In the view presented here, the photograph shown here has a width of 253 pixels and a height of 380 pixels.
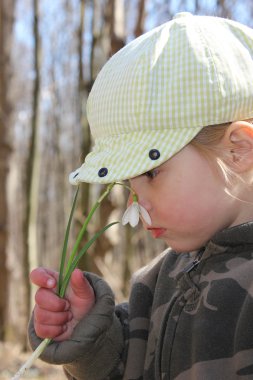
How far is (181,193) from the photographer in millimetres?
1285

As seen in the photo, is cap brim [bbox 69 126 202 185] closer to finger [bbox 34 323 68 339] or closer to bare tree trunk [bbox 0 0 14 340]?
finger [bbox 34 323 68 339]

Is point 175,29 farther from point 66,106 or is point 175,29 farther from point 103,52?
point 66,106

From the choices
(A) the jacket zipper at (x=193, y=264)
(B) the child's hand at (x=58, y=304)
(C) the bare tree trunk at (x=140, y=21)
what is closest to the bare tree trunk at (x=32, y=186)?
(C) the bare tree trunk at (x=140, y=21)

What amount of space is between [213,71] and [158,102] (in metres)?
0.12

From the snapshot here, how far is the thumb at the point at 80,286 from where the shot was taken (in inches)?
57.8

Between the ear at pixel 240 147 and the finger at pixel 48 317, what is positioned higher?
the ear at pixel 240 147

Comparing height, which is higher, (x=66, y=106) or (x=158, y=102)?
(x=158, y=102)

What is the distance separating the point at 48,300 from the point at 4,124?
467 centimetres

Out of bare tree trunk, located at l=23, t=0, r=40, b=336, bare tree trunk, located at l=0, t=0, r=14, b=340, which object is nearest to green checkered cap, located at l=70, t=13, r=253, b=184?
bare tree trunk, located at l=23, t=0, r=40, b=336

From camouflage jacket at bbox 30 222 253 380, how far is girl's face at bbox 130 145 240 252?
39 mm

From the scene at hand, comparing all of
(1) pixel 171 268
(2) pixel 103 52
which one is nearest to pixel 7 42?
(2) pixel 103 52

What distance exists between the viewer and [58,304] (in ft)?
4.69

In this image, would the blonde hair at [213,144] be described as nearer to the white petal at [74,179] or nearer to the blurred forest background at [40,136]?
the white petal at [74,179]

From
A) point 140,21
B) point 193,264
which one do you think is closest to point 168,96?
point 193,264
